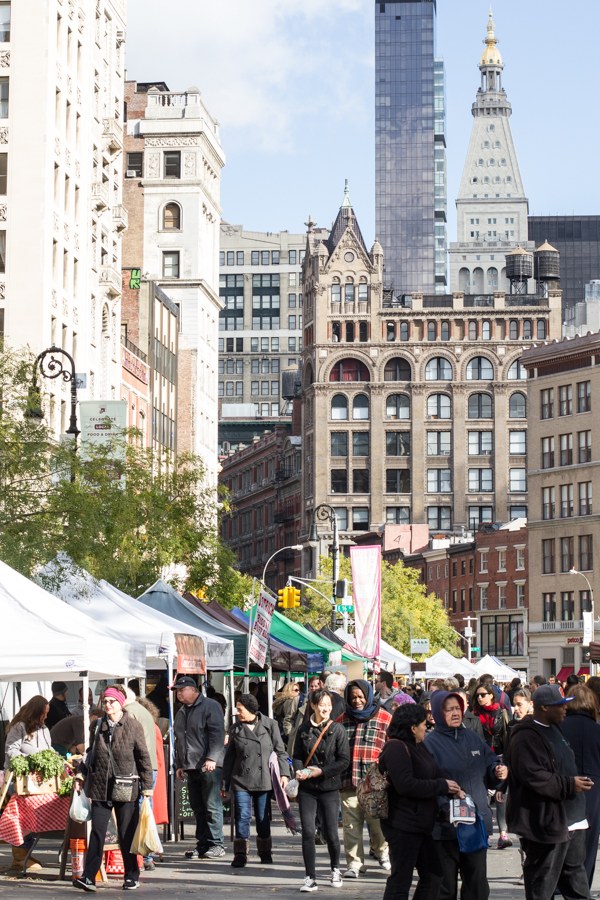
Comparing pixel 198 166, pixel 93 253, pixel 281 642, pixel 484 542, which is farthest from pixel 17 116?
pixel 484 542

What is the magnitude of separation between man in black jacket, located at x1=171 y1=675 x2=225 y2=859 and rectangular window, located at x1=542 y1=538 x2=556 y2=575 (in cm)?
9149

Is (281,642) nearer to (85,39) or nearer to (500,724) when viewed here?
(500,724)

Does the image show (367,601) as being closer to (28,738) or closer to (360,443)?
(28,738)

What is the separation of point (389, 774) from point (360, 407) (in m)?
143

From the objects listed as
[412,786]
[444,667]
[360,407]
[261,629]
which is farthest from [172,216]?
[412,786]

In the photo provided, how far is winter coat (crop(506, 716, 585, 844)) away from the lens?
39.7ft

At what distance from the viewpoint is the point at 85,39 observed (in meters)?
67.5

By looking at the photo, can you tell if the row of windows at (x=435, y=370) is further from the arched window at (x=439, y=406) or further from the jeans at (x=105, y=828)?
the jeans at (x=105, y=828)

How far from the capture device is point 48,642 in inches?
660

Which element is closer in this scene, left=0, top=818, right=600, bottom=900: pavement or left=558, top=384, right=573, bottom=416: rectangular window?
left=0, top=818, right=600, bottom=900: pavement

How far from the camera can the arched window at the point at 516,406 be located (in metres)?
154

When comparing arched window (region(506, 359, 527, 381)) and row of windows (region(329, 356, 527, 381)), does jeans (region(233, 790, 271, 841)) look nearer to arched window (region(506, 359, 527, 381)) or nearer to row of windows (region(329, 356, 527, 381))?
row of windows (region(329, 356, 527, 381))

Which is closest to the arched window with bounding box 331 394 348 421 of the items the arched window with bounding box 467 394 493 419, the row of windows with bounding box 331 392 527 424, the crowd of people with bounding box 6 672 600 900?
the row of windows with bounding box 331 392 527 424

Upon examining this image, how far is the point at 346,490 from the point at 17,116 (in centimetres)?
9534
